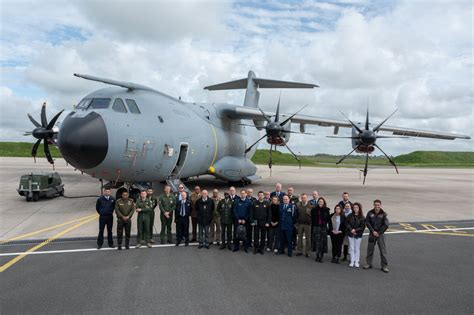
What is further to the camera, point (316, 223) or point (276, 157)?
point (276, 157)

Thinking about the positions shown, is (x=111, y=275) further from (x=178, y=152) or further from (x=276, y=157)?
(x=276, y=157)

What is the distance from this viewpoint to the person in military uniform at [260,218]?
7.75 meters

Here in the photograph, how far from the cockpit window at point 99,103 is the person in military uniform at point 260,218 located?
641 cm

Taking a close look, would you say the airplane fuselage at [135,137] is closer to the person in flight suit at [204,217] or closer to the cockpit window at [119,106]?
the cockpit window at [119,106]

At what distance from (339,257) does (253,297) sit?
285cm

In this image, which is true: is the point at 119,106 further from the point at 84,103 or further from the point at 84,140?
the point at 84,140

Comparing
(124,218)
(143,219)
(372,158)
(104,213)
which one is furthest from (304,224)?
(372,158)

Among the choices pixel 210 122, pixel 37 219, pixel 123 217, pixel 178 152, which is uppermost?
pixel 210 122

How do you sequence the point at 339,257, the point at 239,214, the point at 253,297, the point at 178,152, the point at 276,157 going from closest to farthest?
the point at 253,297, the point at 339,257, the point at 239,214, the point at 178,152, the point at 276,157

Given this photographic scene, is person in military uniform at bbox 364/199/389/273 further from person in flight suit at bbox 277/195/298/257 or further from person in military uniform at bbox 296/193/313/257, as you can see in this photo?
person in flight suit at bbox 277/195/298/257

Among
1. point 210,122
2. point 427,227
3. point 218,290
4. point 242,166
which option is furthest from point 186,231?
point 242,166

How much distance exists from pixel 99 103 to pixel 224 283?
803 cm

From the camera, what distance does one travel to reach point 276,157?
8350 centimetres

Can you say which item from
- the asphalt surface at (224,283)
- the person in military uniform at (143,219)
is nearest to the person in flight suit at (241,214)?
the asphalt surface at (224,283)
